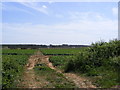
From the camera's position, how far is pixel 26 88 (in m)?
10.1

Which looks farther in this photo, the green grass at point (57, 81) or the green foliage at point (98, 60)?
the green foliage at point (98, 60)

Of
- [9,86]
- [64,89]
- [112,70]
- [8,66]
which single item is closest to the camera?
[64,89]

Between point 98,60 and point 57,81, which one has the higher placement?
point 98,60

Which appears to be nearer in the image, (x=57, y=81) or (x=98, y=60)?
(x=57, y=81)

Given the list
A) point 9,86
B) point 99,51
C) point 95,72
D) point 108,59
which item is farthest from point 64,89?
point 99,51

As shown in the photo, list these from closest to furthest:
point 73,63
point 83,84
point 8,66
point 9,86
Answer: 1. point 9,86
2. point 83,84
3. point 8,66
4. point 73,63

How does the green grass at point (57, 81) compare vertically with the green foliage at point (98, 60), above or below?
below

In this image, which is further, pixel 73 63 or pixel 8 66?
pixel 73 63

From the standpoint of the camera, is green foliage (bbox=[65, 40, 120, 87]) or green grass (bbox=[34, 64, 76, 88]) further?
green foliage (bbox=[65, 40, 120, 87])

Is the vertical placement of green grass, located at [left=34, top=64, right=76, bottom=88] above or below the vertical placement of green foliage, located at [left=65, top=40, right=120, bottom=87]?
below

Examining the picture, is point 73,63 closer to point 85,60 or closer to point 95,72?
point 85,60

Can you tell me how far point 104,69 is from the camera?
14.3 meters

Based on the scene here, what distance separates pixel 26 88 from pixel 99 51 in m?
8.60

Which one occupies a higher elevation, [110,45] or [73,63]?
[110,45]
